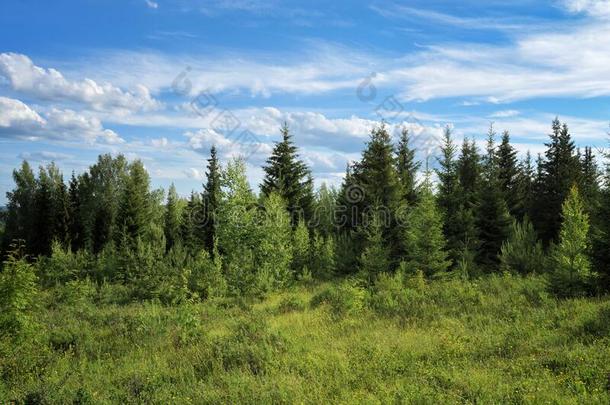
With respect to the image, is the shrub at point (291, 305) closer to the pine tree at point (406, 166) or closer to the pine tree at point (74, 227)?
the pine tree at point (406, 166)

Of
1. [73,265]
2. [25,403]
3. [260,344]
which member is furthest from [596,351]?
[73,265]

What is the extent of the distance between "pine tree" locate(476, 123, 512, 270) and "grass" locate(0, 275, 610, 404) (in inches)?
402

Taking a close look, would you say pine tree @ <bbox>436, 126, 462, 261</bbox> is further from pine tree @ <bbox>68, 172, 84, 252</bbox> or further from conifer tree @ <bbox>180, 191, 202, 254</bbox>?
pine tree @ <bbox>68, 172, 84, 252</bbox>

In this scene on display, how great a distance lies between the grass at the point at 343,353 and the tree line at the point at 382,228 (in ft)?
11.4

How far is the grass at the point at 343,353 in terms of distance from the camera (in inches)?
333

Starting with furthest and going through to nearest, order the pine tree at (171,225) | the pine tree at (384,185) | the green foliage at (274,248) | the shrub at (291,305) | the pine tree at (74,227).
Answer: the pine tree at (74,227)
the pine tree at (171,225)
the pine tree at (384,185)
the green foliage at (274,248)
the shrub at (291,305)

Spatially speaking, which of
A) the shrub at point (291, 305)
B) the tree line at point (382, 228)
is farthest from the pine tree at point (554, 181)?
the shrub at point (291, 305)

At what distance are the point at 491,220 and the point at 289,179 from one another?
18668 millimetres

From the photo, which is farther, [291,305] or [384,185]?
[384,185]

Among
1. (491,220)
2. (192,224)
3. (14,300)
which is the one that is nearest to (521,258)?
(491,220)

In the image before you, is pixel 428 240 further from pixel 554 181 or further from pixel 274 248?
pixel 554 181

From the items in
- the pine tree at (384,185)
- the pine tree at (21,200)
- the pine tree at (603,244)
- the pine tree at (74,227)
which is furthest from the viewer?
the pine tree at (21,200)

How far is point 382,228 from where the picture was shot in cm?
3041

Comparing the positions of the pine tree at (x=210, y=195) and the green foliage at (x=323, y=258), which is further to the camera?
the pine tree at (x=210, y=195)
